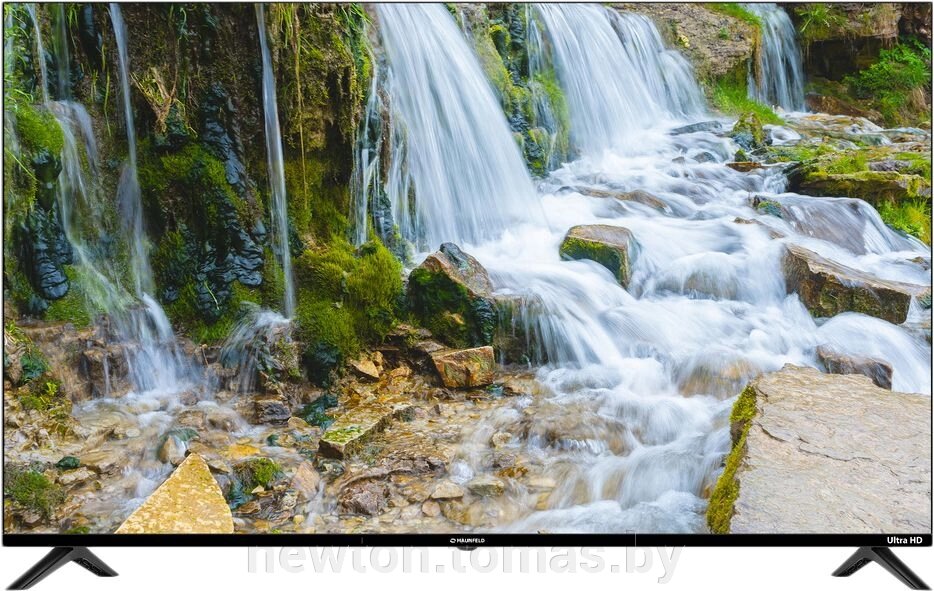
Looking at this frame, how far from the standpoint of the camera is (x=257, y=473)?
318cm

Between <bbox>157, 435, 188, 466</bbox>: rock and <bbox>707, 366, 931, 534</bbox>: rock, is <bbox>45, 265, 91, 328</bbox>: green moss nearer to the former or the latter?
<bbox>157, 435, 188, 466</bbox>: rock

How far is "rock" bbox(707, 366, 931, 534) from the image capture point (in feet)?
7.52

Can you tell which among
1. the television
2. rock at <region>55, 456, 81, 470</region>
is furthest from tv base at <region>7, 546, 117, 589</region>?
rock at <region>55, 456, 81, 470</region>

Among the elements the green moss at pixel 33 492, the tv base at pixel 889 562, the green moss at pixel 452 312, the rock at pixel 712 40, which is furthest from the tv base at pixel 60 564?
the rock at pixel 712 40

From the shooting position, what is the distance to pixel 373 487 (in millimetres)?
3094

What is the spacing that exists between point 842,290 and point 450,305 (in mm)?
2414

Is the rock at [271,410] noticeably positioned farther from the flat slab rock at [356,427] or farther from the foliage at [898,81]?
the foliage at [898,81]

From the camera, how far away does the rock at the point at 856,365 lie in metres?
3.64

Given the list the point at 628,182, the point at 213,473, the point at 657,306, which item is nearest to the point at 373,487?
the point at 213,473

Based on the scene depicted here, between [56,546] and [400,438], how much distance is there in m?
1.53

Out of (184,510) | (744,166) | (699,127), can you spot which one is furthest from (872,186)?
(184,510)

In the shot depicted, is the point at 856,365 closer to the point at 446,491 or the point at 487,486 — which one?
the point at 487,486

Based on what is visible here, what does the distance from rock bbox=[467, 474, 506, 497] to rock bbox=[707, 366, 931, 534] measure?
2.79 feet

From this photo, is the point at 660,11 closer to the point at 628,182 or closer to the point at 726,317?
the point at 628,182
